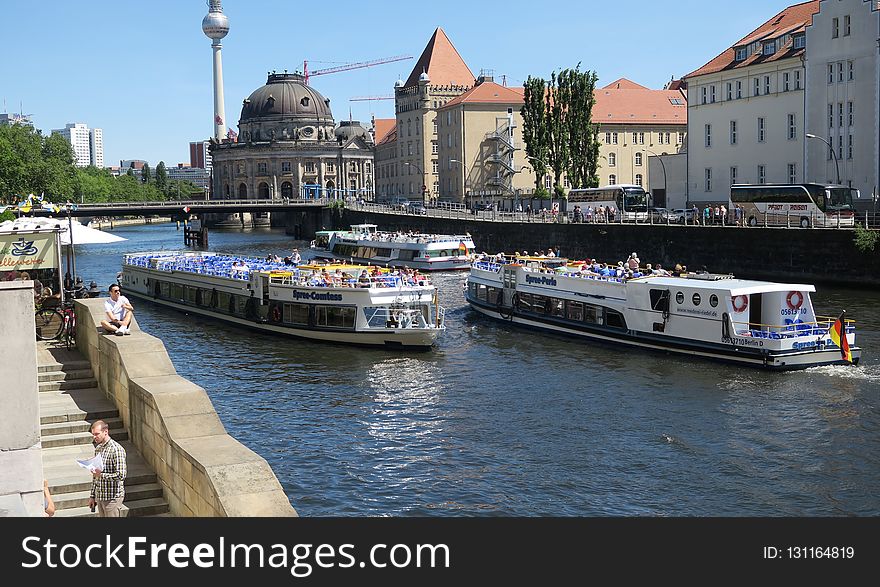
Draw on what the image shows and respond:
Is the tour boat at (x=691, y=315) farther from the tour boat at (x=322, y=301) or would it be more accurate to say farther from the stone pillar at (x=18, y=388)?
the stone pillar at (x=18, y=388)

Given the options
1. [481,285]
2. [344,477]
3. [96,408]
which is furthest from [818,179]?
[96,408]

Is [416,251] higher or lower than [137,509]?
higher

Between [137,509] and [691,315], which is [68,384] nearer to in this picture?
[137,509]

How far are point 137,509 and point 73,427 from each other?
3302 millimetres

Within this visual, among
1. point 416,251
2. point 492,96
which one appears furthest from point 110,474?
point 492,96

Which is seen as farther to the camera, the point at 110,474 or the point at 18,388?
the point at 110,474

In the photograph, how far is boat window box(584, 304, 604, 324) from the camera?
42.4 metres

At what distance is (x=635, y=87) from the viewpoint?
14788 cm

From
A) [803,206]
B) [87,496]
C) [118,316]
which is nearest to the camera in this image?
[87,496]

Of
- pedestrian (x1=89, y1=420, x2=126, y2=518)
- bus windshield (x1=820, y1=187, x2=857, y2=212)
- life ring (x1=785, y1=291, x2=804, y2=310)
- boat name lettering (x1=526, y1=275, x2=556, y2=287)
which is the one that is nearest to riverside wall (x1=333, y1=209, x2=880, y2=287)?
bus windshield (x1=820, y1=187, x2=857, y2=212)

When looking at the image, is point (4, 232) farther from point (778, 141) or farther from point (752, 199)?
point (778, 141)

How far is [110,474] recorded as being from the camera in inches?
529

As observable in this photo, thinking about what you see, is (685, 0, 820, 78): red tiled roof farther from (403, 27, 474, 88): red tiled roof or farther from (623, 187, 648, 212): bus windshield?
(403, 27, 474, 88): red tiled roof

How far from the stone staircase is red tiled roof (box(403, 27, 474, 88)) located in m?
150
